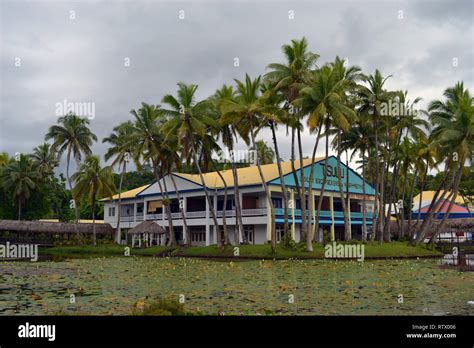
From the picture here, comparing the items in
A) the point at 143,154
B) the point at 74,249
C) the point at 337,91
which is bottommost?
the point at 74,249

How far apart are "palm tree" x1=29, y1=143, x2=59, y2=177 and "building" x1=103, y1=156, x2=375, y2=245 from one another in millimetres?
13492

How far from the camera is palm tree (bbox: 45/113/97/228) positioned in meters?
51.6

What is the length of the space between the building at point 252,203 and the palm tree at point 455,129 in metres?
8.79

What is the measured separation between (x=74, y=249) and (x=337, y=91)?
1144 inches

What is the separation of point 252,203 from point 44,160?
3148cm

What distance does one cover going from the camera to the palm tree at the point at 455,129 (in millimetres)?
34281

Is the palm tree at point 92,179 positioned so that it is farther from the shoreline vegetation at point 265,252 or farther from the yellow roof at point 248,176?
the shoreline vegetation at point 265,252

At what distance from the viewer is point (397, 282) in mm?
17625

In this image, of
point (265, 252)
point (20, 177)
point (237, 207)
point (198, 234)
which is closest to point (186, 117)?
point (237, 207)
